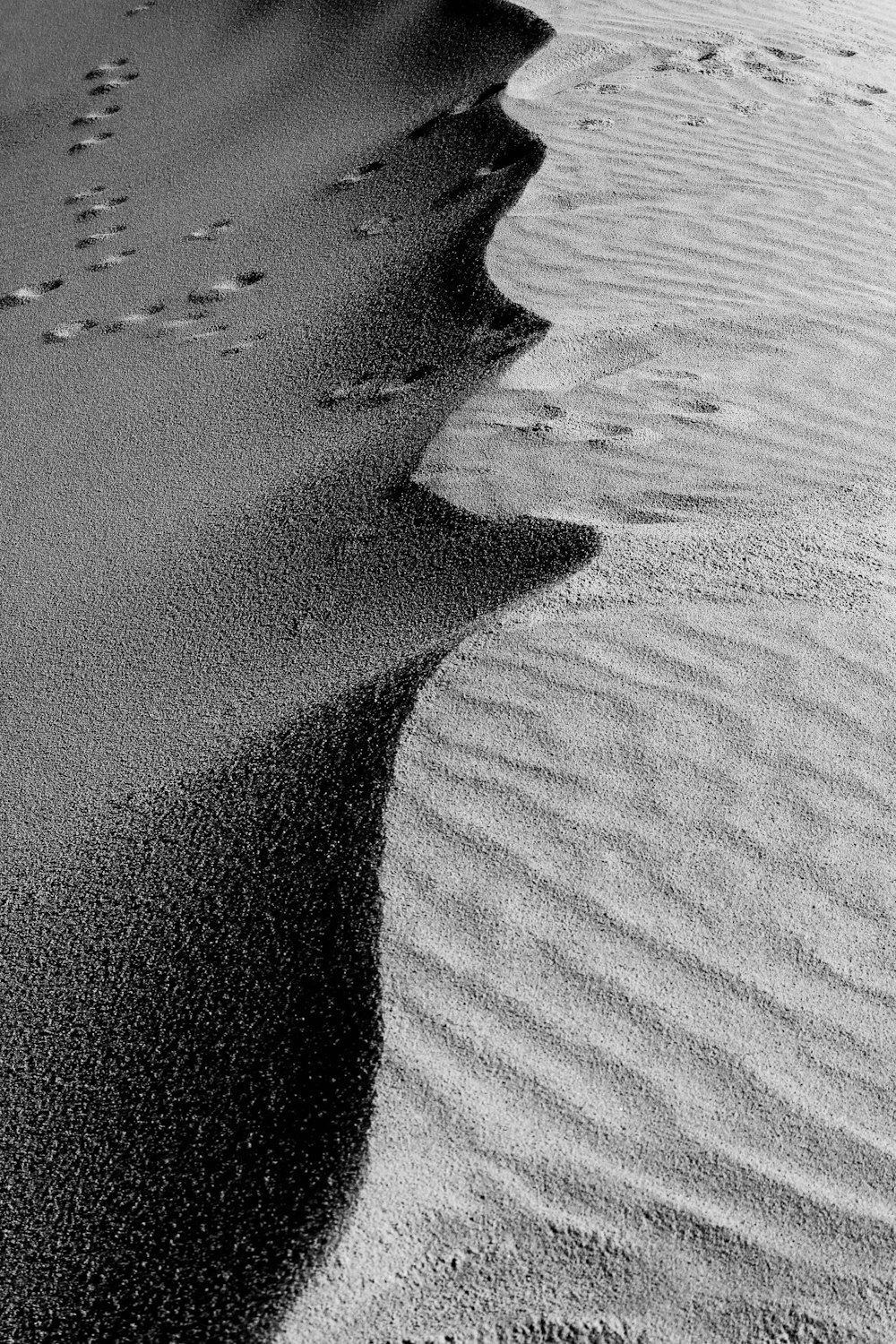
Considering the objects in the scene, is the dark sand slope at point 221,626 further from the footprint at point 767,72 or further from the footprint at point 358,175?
the footprint at point 767,72

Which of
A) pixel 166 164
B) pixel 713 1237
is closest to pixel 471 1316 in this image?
pixel 713 1237

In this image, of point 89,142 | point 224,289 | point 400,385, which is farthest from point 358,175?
point 400,385

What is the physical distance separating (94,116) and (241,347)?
3712 millimetres

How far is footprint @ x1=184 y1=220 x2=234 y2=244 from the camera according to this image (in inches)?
237

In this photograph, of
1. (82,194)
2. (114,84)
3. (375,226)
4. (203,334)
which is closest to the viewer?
(203,334)

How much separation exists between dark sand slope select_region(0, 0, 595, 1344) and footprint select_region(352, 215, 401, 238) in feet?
0.12

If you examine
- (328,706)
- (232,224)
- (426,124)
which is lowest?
(328,706)

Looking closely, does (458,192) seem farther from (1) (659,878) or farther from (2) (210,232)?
(1) (659,878)

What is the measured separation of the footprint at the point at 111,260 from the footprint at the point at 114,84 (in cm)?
258

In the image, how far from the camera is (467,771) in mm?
2645

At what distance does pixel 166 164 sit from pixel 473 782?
548cm

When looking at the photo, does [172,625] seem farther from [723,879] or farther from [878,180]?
[878,180]

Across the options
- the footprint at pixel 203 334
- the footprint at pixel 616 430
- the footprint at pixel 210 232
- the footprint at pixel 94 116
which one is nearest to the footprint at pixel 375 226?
the footprint at pixel 210 232

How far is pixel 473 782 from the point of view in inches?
103
